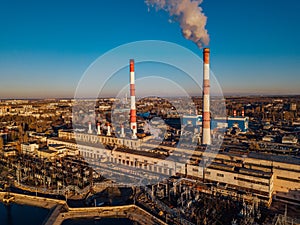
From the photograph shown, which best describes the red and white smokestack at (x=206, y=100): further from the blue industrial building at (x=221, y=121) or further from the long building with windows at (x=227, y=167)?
the blue industrial building at (x=221, y=121)

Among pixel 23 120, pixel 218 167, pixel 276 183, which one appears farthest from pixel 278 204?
pixel 23 120

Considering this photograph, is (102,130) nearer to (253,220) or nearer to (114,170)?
(114,170)

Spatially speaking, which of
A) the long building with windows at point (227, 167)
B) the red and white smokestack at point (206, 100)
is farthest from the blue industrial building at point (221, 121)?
the long building with windows at point (227, 167)

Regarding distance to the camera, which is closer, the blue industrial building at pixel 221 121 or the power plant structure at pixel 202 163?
the power plant structure at pixel 202 163

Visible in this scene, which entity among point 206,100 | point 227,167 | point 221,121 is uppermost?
point 206,100

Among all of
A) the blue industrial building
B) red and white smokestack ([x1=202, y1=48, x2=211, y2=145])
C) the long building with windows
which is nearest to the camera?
the long building with windows

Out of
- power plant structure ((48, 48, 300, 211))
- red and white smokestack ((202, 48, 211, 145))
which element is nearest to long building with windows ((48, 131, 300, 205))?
power plant structure ((48, 48, 300, 211))

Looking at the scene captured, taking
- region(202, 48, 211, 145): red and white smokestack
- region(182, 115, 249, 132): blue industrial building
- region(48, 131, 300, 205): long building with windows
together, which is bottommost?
region(48, 131, 300, 205): long building with windows

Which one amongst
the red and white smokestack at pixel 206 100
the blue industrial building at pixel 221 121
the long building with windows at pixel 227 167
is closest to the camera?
the long building with windows at pixel 227 167

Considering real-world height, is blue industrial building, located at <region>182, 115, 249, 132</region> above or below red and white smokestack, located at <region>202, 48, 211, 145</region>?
below

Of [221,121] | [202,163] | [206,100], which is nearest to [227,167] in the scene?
[202,163]

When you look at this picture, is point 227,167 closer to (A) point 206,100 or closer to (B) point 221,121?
(A) point 206,100

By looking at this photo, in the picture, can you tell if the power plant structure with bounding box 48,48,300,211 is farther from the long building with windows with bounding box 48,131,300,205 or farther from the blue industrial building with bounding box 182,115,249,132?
the blue industrial building with bounding box 182,115,249,132
